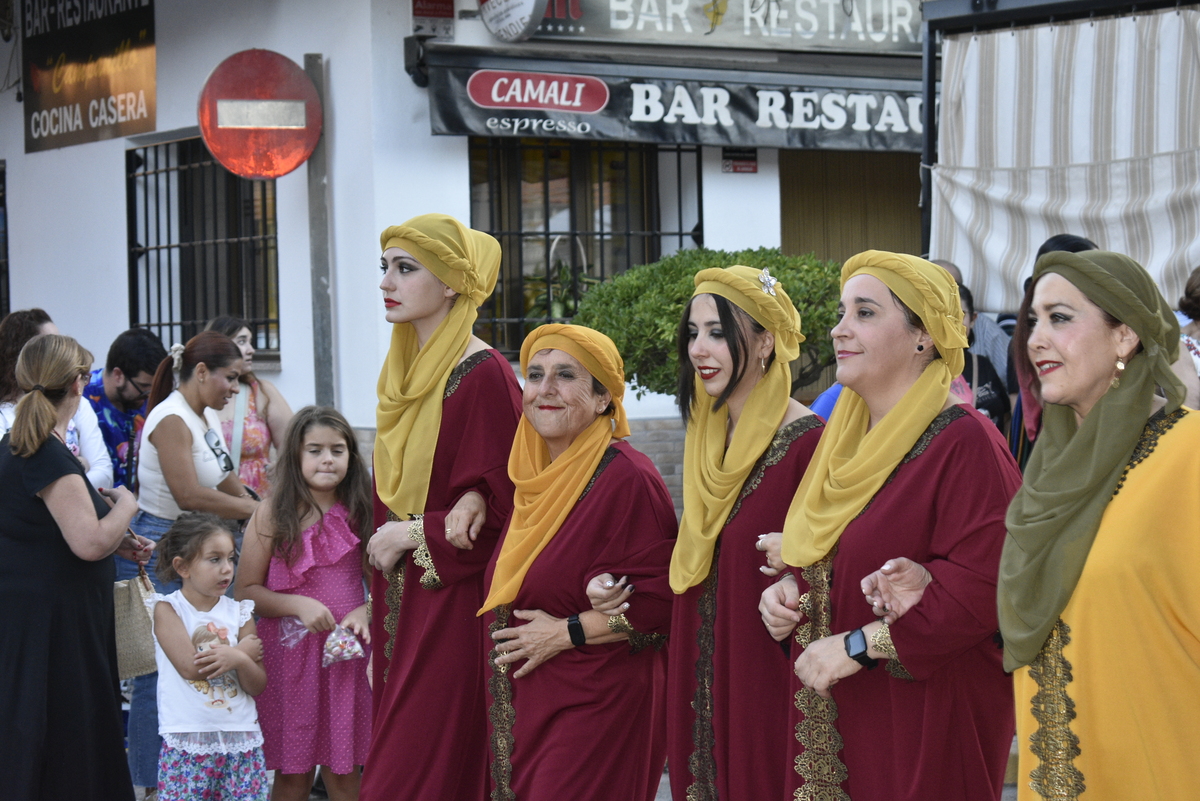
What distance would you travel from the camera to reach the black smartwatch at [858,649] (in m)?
2.91

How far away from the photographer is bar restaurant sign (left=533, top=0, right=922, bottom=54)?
1004 centimetres

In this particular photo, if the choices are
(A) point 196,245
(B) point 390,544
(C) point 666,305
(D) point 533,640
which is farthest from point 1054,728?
(A) point 196,245

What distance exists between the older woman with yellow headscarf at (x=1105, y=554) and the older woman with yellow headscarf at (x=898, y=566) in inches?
8.0

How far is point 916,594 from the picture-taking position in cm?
282

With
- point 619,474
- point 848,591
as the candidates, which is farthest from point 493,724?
point 848,591

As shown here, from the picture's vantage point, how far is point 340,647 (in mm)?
4719

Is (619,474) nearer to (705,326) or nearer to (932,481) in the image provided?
(705,326)

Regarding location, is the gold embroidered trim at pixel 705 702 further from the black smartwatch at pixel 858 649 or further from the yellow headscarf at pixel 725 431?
the black smartwatch at pixel 858 649

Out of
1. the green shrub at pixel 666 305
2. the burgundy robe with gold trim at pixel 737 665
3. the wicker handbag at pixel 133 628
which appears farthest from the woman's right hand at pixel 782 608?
the green shrub at pixel 666 305

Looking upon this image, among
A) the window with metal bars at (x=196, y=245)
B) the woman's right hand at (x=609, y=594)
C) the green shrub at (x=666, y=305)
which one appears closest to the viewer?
the woman's right hand at (x=609, y=594)

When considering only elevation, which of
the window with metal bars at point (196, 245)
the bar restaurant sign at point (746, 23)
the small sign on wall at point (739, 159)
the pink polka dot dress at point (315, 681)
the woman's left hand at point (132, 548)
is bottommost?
the pink polka dot dress at point (315, 681)

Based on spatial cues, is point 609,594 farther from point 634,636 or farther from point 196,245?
point 196,245

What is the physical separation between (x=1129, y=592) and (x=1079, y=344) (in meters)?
0.50

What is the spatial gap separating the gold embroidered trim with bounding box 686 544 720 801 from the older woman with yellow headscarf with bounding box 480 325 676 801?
17cm
